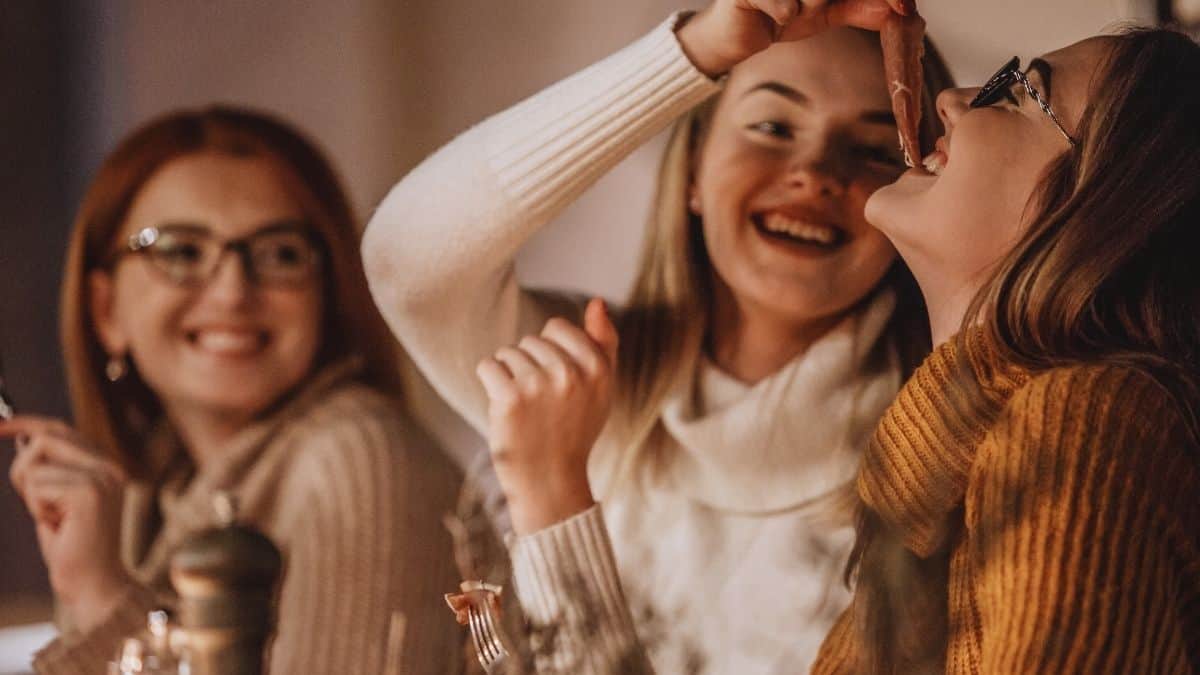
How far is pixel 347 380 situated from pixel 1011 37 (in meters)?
0.63

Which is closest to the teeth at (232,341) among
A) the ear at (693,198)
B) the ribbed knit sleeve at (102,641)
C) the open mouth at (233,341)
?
the open mouth at (233,341)

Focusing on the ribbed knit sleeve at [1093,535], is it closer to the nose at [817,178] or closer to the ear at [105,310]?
the nose at [817,178]

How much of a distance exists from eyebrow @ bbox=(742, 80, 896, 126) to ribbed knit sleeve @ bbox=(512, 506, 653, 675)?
29 cm

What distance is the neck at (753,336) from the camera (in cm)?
94

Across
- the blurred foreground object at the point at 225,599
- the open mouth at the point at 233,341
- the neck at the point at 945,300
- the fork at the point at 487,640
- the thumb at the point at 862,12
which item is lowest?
the fork at the point at 487,640

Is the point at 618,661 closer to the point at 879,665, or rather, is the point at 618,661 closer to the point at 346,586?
the point at 879,665

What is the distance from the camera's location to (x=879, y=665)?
2.69 ft

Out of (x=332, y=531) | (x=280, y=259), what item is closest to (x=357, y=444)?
(x=332, y=531)

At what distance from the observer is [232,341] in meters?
1.23

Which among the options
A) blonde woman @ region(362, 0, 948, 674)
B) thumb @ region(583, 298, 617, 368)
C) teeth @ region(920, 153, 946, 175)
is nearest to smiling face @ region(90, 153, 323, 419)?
blonde woman @ region(362, 0, 948, 674)

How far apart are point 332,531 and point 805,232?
0.50m

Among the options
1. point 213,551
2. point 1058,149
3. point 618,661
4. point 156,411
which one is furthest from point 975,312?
point 156,411

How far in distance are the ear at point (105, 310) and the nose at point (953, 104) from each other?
79 cm

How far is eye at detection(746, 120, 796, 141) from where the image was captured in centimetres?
92
